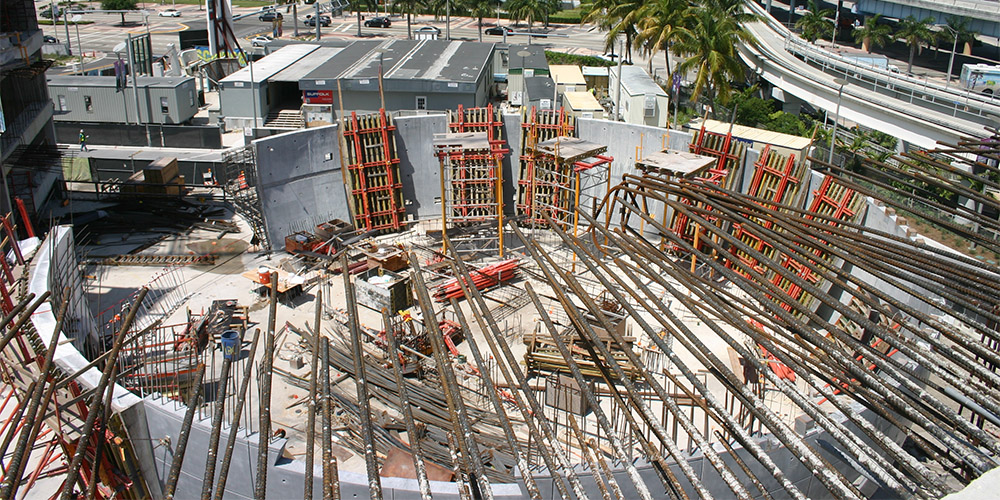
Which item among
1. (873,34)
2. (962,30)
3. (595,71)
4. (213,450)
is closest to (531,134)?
(213,450)

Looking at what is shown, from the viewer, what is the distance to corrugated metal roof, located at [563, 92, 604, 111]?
101 feet

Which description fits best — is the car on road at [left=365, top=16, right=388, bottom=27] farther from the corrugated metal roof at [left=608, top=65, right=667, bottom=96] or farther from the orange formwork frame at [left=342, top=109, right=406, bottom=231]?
the orange formwork frame at [left=342, top=109, right=406, bottom=231]

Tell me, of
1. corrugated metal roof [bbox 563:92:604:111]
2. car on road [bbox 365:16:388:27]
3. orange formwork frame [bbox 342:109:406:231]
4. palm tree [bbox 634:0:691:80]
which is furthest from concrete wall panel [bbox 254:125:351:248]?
car on road [bbox 365:16:388:27]

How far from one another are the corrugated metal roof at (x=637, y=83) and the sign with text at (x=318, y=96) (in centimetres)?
1169

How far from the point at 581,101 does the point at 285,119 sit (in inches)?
481

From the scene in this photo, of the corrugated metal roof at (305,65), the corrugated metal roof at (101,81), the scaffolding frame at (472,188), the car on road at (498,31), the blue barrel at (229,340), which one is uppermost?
the car on road at (498,31)

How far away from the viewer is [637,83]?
31.8m

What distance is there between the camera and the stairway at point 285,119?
106 ft

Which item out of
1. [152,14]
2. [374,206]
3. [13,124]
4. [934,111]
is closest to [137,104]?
[13,124]

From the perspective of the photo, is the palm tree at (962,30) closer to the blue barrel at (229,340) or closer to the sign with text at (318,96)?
the sign with text at (318,96)

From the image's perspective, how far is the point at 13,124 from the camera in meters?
22.3

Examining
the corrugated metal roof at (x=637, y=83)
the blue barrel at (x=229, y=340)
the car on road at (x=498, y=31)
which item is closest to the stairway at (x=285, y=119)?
the corrugated metal roof at (x=637, y=83)

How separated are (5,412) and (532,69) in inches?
1116

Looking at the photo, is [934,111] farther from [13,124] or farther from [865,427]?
[13,124]
